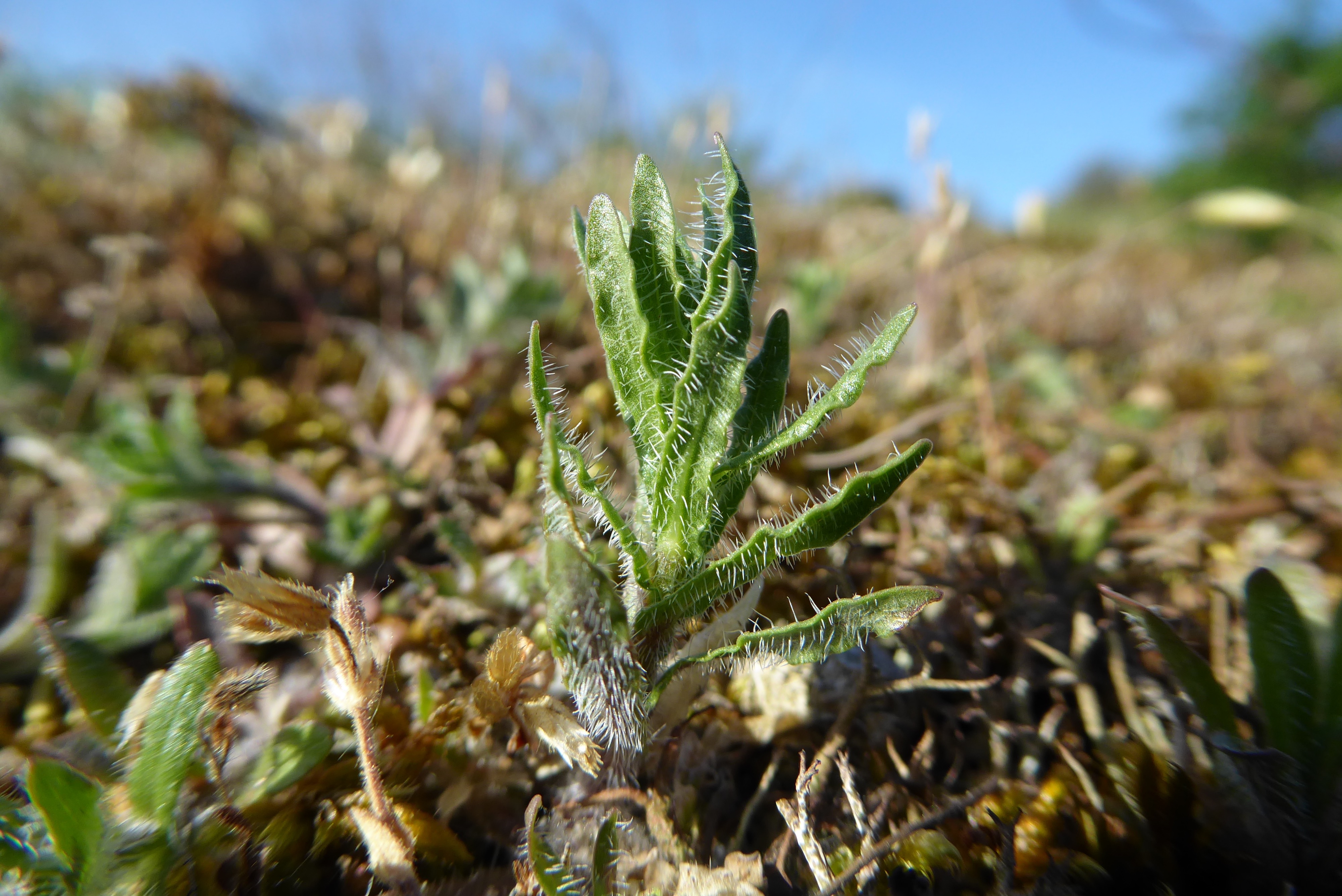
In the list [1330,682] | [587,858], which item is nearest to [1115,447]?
[1330,682]

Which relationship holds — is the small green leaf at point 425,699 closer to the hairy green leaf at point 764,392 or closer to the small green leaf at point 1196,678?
the hairy green leaf at point 764,392

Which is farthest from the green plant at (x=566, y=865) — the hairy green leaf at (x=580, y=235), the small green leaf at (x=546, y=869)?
the hairy green leaf at (x=580, y=235)

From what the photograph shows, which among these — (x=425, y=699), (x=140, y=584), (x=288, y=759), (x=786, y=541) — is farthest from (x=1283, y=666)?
(x=140, y=584)

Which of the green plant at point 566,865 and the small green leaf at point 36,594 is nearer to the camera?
the green plant at point 566,865

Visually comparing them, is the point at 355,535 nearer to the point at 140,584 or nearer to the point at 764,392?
the point at 140,584

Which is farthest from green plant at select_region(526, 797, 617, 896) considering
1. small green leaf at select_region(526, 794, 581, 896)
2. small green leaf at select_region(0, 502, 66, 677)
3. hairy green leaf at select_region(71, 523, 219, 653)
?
small green leaf at select_region(0, 502, 66, 677)

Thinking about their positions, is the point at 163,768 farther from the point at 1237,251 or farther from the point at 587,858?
the point at 1237,251

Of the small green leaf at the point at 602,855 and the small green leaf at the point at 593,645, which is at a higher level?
the small green leaf at the point at 593,645
